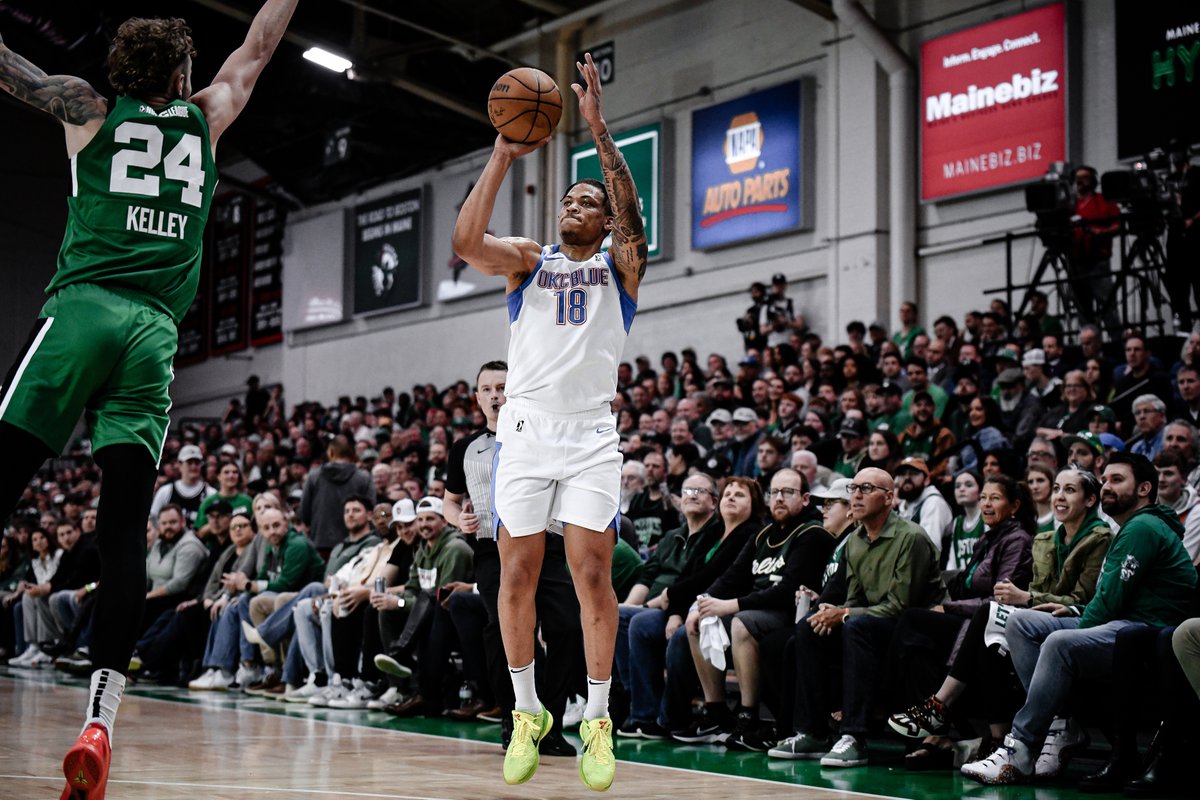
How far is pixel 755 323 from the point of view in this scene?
16.7 metres

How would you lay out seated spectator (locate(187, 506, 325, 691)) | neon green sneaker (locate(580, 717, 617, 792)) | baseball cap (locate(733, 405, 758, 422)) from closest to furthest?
1. neon green sneaker (locate(580, 717, 617, 792))
2. seated spectator (locate(187, 506, 325, 691))
3. baseball cap (locate(733, 405, 758, 422))

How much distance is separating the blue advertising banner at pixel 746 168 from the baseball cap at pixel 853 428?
272 inches

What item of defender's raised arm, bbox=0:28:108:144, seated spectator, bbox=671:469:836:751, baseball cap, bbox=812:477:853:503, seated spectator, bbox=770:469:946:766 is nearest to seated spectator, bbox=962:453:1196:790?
seated spectator, bbox=770:469:946:766

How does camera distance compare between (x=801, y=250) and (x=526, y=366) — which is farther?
(x=801, y=250)

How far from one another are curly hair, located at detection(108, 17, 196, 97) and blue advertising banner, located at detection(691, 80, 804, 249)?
14.2 m

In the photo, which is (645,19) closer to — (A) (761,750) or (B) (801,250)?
(B) (801,250)

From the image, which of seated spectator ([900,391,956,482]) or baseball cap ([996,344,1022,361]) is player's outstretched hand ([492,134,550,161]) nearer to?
seated spectator ([900,391,956,482])

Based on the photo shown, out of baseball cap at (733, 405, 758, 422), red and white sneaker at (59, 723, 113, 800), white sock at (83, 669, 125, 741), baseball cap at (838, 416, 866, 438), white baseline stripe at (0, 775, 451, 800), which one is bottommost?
white baseline stripe at (0, 775, 451, 800)

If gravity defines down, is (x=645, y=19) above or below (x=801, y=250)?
above

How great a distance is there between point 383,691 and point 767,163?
1038 centimetres

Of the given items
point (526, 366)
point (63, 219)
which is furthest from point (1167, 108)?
point (63, 219)

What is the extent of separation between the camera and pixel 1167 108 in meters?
14.0

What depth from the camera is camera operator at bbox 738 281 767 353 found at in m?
16.6

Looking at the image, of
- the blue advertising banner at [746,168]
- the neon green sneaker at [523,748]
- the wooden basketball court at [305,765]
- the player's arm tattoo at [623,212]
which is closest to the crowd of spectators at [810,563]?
the wooden basketball court at [305,765]
